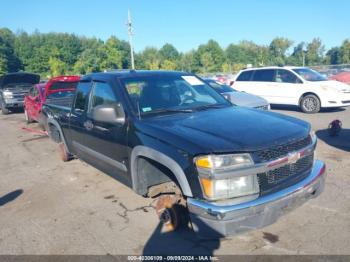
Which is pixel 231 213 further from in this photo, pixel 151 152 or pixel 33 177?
pixel 33 177

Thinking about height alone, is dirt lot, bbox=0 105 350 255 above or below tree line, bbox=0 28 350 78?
below

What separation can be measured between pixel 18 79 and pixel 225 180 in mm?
17140

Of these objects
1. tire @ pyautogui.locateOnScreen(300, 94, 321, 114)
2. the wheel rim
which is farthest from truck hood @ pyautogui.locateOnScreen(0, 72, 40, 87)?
the wheel rim

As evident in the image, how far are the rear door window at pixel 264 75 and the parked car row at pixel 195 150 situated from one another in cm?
903

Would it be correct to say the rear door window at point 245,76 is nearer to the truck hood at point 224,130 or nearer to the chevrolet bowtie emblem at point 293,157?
the truck hood at point 224,130

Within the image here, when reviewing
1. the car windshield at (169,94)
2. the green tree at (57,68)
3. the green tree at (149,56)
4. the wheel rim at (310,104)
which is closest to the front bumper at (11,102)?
the wheel rim at (310,104)

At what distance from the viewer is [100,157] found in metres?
4.71

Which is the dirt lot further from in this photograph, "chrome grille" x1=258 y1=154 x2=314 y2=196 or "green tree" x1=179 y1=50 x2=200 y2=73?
"green tree" x1=179 y1=50 x2=200 y2=73

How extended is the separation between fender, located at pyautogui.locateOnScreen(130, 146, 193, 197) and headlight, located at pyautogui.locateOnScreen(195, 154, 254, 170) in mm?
268

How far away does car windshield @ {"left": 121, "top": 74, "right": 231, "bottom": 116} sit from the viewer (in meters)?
4.14

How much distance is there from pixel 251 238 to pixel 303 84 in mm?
10027

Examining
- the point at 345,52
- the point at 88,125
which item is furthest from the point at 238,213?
the point at 345,52

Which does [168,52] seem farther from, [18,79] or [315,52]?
[18,79]

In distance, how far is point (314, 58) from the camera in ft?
279
